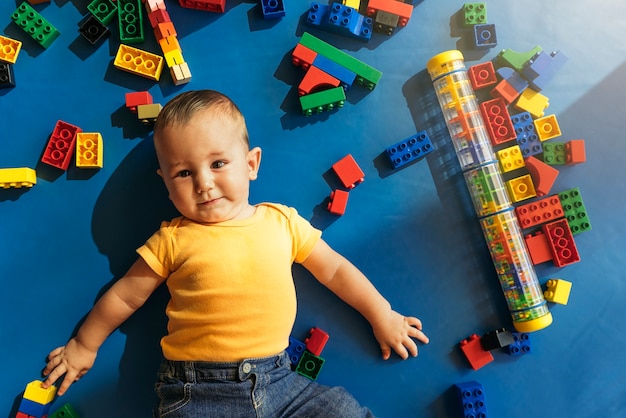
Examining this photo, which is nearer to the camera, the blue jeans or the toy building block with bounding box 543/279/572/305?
the blue jeans

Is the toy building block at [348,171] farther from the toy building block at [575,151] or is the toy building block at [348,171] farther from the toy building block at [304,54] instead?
the toy building block at [575,151]

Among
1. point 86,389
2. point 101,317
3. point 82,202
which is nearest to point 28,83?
point 82,202

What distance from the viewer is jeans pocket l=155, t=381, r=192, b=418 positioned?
2.81 ft

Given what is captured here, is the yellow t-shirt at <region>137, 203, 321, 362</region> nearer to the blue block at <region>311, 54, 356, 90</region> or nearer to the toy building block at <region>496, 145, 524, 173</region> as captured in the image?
the blue block at <region>311, 54, 356, 90</region>

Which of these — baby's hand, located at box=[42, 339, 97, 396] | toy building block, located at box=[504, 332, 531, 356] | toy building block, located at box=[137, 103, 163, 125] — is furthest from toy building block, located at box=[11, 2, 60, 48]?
toy building block, located at box=[504, 332, 531, 356]

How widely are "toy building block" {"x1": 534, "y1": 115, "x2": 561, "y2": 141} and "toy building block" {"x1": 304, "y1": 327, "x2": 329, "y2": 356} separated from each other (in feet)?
2.12

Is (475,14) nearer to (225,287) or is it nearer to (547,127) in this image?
(547,127)

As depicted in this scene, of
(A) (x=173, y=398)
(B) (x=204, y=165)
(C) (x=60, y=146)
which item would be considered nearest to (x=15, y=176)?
(C) (x=60, y=146)

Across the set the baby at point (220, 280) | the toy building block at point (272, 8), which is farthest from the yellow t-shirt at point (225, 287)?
the toy building block at point (272, 8)

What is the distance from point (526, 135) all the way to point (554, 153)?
77 mm

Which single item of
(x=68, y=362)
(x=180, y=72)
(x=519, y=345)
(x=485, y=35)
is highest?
(x=485, y=35)

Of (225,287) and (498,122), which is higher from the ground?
(498,122)

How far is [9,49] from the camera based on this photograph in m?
1.03

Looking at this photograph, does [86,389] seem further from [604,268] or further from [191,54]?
[604,268]
